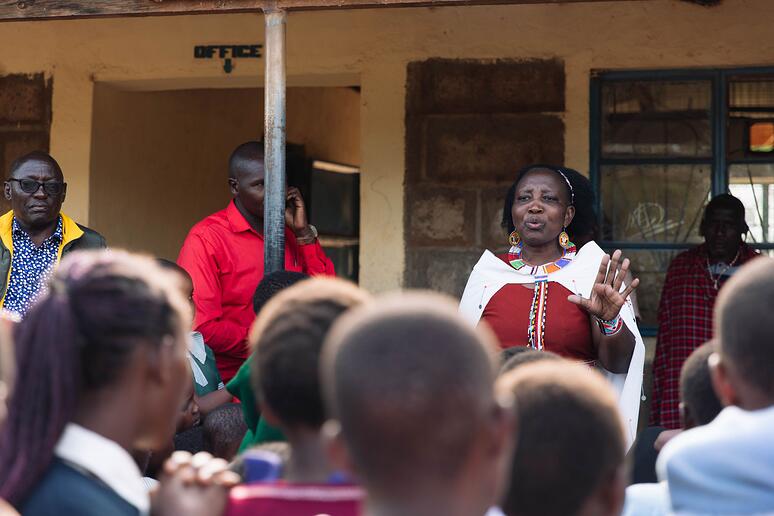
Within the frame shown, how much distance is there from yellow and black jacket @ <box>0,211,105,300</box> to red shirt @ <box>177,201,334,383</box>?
0.43 meters

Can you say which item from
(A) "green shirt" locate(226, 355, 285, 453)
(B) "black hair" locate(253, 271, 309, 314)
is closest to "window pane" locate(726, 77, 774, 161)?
(B) "black hair" locate(253, 271, 309, 314)

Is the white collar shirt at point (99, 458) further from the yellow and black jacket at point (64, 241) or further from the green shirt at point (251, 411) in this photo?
the yellow and black jacket at point (64, 241)

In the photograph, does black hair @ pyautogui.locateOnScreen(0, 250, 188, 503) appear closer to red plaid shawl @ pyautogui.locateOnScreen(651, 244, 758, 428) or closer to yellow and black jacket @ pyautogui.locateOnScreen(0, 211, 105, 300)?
yellow and black jacket @ pyautogui.locateOnScreen(0, 211, 105, 300)

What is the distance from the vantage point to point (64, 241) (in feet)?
16.7

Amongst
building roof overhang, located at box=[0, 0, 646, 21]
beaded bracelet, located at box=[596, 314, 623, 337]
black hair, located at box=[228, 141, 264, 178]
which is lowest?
beaded bracelet, located at box=[596, 314, 623, 337]

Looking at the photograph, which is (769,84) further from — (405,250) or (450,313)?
(450,313)

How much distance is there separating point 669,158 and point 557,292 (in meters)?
2.37

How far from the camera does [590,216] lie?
4.69 m

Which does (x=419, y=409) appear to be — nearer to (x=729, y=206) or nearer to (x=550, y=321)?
(x=550, y=321)

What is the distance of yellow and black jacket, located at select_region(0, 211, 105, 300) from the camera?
16.2 feet

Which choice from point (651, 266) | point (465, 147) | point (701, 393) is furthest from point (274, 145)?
point (651, 266)

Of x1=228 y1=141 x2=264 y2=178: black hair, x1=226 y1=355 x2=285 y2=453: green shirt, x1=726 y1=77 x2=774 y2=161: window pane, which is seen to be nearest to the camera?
x1=226 y1=355 x2=285 y2=453: green shirt

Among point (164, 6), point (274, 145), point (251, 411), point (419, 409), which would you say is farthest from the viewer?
→ point (164, 6)

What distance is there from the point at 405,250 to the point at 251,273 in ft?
5.09
